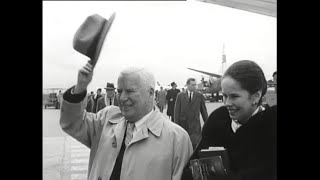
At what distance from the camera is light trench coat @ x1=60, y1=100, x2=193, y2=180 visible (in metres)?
1.81

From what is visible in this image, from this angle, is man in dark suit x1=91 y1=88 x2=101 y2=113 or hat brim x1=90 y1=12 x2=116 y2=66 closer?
hat brim x1=90 y1=12 x2=116 y2=66

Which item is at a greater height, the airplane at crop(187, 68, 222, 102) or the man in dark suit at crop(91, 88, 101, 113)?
the airplane at crop(187, 68, 222, 102)

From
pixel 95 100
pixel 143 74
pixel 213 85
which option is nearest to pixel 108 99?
pixel 95 100

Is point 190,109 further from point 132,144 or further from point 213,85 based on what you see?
point 132,144

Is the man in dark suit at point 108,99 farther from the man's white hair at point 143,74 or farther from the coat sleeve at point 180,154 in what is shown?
the coat sleeve at point 180,154

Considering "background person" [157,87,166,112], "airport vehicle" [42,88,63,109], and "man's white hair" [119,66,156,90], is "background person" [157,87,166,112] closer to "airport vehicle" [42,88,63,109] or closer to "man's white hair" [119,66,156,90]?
"man's white hair" [119,66,156,90]

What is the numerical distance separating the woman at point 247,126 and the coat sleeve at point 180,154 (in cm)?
3

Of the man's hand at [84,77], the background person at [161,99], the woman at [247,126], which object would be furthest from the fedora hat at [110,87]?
the woman at [247,126]

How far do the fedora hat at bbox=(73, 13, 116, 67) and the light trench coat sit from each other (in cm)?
25

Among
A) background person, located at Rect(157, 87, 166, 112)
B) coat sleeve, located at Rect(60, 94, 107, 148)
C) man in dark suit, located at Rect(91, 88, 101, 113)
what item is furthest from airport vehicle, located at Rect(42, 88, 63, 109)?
background person, located at Rect(157, 87, 166, 112)

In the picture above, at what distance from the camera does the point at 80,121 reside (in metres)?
1.86

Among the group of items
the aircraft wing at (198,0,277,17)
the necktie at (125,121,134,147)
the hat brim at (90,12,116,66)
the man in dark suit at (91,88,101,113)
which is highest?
the aircraft wing at (198,0,277,17)
